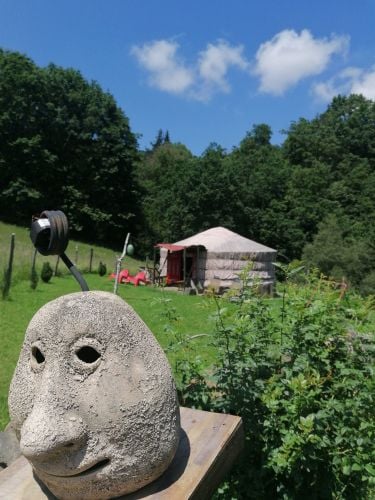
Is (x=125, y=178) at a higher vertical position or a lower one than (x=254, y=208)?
higher

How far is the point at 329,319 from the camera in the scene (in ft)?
9.11

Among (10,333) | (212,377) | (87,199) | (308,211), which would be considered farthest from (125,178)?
(212,377)

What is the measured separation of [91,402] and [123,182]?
32499 millimetres

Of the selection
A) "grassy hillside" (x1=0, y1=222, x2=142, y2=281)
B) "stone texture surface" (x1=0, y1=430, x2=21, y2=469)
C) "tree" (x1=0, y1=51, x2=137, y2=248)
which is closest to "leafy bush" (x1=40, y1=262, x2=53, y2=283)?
"grassy hillside" (x1=0, y1=222, x2=142, y2=281)

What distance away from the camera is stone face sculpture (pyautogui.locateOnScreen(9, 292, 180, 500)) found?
1.69m

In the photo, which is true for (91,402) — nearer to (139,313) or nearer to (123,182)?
(139,313)

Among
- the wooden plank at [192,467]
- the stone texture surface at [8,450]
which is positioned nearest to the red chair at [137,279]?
the stone texture surface at [8,450]

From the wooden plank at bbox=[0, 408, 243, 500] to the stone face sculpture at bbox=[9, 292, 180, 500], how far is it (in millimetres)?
89

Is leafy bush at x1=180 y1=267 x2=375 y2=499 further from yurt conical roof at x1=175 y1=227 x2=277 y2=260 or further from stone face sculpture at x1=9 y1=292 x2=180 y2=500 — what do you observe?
yurt conical roof at x1=175 y1=227 x2=277 y2=260

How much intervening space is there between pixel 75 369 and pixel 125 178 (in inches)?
1280

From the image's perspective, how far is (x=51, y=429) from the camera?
1.65m

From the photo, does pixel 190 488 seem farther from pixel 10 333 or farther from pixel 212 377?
pixel 10 333

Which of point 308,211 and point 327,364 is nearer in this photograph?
point 327,364

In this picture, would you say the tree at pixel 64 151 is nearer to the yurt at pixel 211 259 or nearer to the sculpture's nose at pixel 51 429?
the yurt at pixel 211 259
